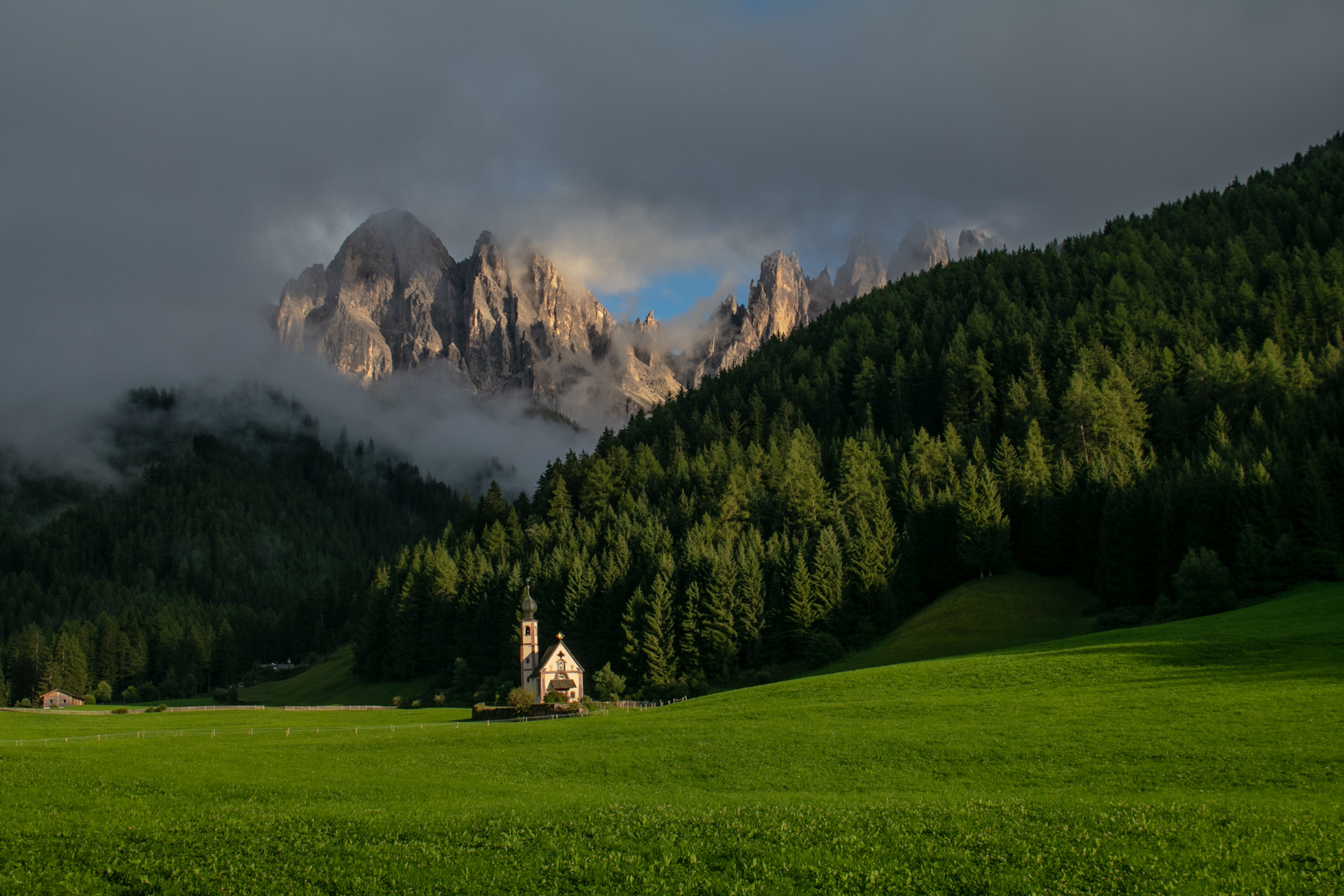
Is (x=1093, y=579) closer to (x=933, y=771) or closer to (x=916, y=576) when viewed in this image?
(x=916, y=576)

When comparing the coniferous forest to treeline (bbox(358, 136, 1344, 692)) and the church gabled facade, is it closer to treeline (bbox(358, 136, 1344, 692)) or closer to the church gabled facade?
treeline (bbox(358, 136, 1344, 692))

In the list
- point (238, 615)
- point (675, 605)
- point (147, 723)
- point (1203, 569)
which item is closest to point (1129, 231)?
point (1203, 569)

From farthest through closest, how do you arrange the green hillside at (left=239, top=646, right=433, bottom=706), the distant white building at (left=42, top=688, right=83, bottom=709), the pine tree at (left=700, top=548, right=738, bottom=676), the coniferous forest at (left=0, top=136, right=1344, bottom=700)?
the distant white building at (left=42, top=688, right=83, bottom=709) → the green hillside at (left=239, top=646, right=433, bottom=706) → the pine tree at (left=700, top=548, right=738, bottom=676) → the coniferous forest at (left=0, top=136, right=1344, bottom=700)

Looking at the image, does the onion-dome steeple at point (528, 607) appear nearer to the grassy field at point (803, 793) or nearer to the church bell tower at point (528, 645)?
the church bell tower at point (528, 645)

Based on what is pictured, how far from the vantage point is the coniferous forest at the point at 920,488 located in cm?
7181

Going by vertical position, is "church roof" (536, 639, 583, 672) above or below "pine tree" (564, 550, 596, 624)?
below

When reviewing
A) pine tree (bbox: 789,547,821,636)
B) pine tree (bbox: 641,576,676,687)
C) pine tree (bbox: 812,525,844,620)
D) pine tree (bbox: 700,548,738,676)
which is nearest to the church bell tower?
pine tree (bbox: 641,576,676,687)

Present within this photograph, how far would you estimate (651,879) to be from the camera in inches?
560

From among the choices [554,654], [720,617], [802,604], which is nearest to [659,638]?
[720,617]

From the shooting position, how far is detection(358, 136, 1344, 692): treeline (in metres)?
71.6

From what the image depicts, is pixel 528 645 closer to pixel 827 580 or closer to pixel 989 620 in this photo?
pixel 827 580

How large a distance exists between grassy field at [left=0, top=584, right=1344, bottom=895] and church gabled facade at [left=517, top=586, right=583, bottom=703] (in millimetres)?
23937

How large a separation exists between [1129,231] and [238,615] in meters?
164

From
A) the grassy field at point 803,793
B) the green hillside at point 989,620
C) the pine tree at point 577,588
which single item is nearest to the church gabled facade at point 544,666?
the pine tree at point 577,588
